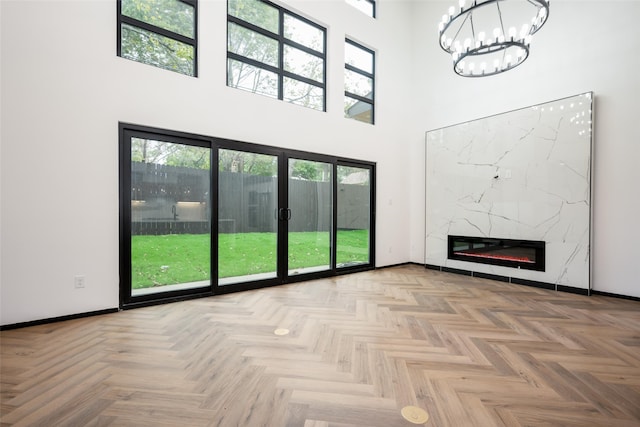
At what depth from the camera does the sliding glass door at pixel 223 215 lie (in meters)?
3.50

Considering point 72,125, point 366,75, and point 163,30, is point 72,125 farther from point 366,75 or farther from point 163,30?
point 366,75

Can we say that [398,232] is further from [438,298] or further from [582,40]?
[582,40]

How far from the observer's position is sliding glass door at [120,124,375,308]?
11.5ft

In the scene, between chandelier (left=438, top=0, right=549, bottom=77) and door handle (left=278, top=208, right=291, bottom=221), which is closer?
chandelier (left=438, top=0, right=549, bottom=77)

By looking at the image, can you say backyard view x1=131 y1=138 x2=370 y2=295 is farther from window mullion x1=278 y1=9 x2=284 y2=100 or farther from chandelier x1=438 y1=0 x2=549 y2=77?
chandelier x1=438 y1=0 x2=549 y2=77

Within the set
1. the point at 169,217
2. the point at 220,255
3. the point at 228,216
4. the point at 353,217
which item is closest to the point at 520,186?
the point at 353,217

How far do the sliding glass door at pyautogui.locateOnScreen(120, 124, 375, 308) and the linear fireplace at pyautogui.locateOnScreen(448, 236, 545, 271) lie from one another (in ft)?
6.69

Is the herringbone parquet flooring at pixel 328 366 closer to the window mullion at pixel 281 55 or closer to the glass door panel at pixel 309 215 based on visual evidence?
the glass door panel at pixel 309 215

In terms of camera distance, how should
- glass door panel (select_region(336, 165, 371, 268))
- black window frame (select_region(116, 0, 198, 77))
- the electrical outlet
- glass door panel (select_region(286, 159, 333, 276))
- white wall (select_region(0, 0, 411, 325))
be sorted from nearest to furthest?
1. white wall (select_region(0, 0, 411, 325))
2. the electrical outlet
3. black window frame (select_region(116, 0, 198, 77))
4. glass door panel (select_region(286, 159, 333, 276))
5. glass door panel (select_region(336, 165, 371, 268))

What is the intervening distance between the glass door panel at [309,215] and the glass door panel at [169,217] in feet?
4.27

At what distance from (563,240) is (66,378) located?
5.75m

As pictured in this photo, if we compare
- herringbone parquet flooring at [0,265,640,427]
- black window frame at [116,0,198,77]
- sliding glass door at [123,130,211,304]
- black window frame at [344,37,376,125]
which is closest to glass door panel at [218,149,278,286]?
sliding glass door at [123,130,211,304]

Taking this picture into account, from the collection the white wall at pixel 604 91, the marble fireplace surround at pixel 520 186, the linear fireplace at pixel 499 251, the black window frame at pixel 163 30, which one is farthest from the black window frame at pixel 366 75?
the linear fireplace at pixel 499 251

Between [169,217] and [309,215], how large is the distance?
6.93 feet
